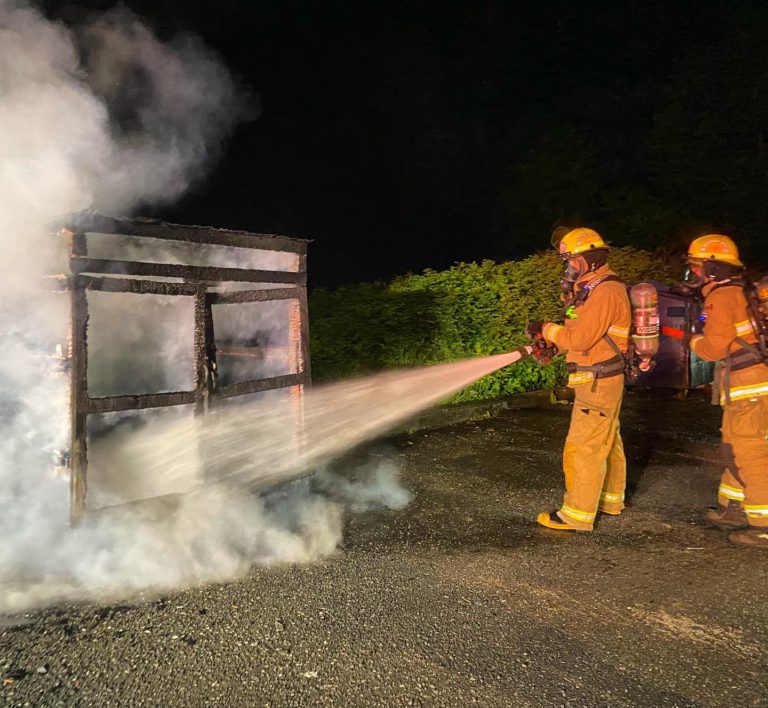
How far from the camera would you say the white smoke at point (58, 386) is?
3613 mm

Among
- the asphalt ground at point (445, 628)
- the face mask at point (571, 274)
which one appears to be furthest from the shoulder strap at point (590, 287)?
the asphalt ground at point (445, 628)

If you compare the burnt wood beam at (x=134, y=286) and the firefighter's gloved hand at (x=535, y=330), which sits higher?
the burnt wood beam at (x=134, y=286)

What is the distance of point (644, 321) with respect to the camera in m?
4.36

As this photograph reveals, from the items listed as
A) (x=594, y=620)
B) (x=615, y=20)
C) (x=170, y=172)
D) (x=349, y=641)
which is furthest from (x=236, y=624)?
(x=615, y=20)

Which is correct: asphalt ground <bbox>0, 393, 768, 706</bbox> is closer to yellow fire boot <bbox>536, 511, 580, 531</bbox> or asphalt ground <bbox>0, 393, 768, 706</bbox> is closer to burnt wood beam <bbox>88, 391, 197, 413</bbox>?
yellow fire boot <bbox>536, 511, 580, 531</bbox>

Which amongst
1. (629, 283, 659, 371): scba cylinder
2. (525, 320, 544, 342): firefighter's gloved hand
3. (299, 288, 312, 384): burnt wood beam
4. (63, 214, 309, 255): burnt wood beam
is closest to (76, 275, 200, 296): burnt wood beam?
(63, 214, 309, 255): burnt wood beam

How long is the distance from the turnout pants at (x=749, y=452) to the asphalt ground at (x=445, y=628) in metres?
0.31

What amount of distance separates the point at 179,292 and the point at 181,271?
0.15 m

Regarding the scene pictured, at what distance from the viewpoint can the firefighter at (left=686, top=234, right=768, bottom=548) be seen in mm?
4059

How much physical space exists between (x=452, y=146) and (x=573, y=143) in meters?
3.43

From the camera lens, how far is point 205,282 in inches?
A: 168

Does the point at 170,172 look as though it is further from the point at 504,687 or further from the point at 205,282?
the point at 504,687

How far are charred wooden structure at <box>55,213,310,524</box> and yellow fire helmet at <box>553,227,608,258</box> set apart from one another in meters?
1.99

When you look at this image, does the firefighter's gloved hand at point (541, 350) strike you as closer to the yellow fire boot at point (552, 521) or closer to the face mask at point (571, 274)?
the face mask at point (571, 274)
